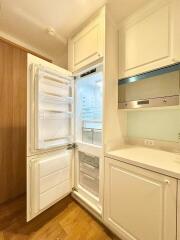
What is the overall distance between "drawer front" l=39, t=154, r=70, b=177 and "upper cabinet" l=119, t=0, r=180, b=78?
1226mm

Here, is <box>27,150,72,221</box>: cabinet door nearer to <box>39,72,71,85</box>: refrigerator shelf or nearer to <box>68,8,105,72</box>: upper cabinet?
<box>39,72,71,85</box>: refrigerator shelf

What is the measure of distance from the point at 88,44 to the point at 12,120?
1.41 meters

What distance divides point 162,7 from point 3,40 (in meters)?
1.86

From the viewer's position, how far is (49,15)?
5.09 ft

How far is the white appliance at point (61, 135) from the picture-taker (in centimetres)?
142

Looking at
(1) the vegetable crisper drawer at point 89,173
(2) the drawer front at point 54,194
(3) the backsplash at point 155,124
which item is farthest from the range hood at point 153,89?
(2) the drawer front at point 54,194

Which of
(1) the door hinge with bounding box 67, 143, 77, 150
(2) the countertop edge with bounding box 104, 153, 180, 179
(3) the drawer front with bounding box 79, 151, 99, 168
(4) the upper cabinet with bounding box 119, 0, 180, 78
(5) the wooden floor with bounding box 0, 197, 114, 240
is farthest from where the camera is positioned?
(1) the door hinge with bounding box 67, 143, 77, 150

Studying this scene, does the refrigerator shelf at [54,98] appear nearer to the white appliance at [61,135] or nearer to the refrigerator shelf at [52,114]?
the white appliance at [61,135]

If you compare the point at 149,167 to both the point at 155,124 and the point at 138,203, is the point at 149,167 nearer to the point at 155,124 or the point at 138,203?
the point at 138,203

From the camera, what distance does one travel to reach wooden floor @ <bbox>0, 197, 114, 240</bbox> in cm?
138

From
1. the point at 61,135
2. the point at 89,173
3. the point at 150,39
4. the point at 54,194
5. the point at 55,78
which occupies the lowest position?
the point at 54,194

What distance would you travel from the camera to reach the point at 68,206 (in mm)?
1838

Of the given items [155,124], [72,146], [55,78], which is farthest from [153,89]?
[72,146]

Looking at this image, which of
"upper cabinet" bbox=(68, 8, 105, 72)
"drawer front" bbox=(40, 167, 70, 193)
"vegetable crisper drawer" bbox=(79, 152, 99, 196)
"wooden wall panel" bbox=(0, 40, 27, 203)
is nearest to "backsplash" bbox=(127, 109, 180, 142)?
"vegetable crisper drawer" bbox=(79, 152, 99, 196)
